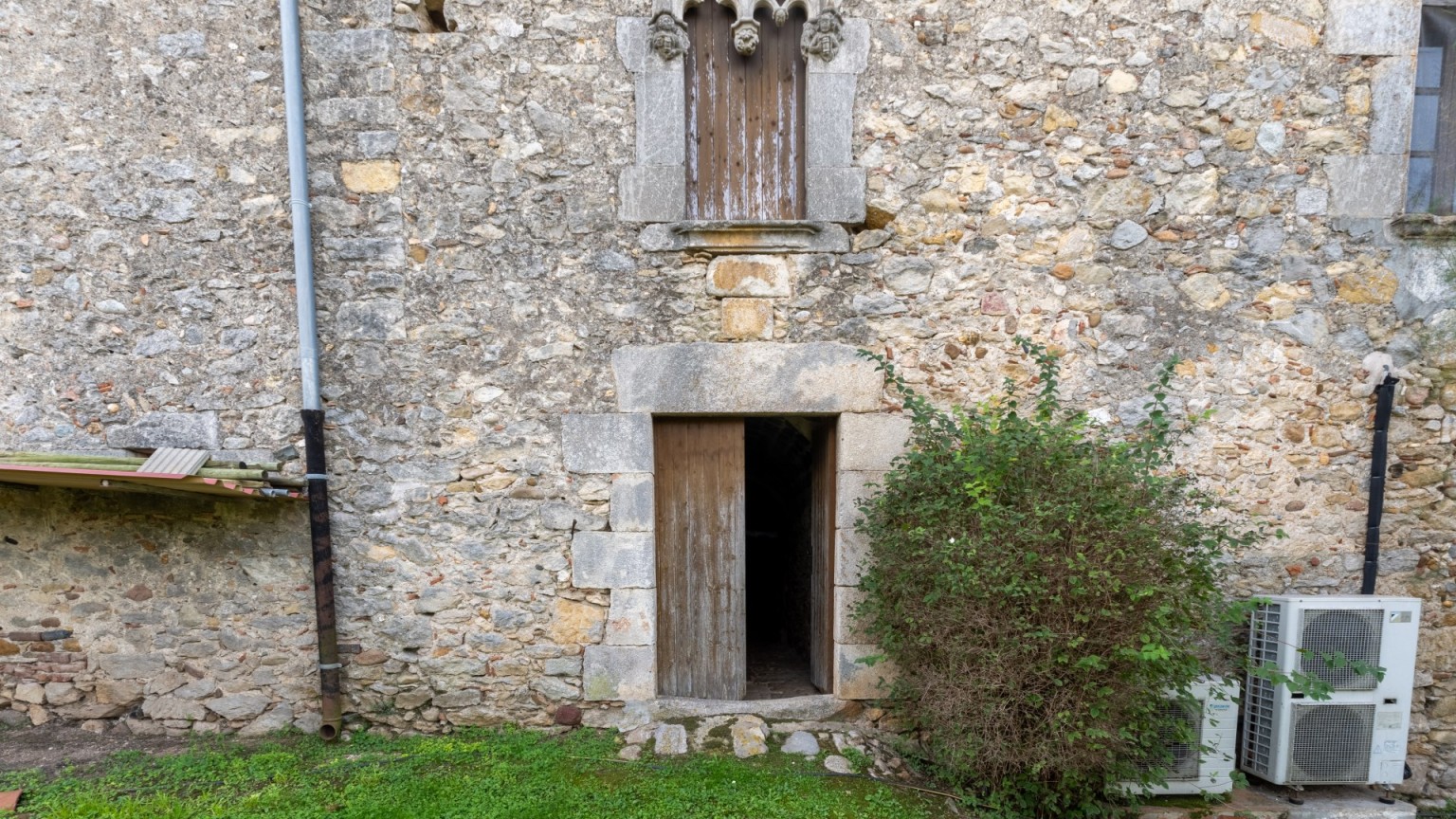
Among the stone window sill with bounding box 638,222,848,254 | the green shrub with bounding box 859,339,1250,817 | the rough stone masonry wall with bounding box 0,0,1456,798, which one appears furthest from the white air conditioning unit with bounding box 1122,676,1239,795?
the stone window sill with bounding box 638,222,848,254

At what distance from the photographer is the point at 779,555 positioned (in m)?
5.74

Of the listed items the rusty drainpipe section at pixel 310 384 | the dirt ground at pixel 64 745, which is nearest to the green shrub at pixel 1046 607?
the rusty drainpipe section at pixel 310 384

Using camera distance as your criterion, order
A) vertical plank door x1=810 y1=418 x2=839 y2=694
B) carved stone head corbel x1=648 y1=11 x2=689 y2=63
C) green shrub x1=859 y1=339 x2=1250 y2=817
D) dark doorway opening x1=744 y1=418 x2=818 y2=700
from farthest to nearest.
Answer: dark doorway opening x1=744 y1=418 x2=818 y2=700, vertical plank door x1=810 y1=418 x2=839 y2=694, carved stone head corbel x1=648 y1=11 x2=689 y2=63, green shrub x1=859 y1=339 x2=1250 y2=817

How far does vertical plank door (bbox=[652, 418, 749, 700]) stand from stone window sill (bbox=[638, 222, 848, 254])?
93 cm

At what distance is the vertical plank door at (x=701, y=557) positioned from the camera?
361 centimetres

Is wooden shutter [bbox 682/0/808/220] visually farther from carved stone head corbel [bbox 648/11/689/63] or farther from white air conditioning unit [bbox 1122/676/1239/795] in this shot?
white air conditioning unit [bbox 1122/676/1239/795]

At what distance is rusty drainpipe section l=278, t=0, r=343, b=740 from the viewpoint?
3.20 meters

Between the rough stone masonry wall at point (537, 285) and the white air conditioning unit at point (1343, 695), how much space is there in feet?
1.06

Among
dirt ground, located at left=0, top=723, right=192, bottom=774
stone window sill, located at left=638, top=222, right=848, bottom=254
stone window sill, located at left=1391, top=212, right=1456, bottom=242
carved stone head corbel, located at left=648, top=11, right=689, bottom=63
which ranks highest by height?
carved stone head corbel, located at left=648, top=11, right=689, bottom=63

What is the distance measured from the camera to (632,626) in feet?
11.3

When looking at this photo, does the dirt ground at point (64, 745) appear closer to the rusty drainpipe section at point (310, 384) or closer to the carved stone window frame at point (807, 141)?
the rusty drainpipe section at point (310, 384)

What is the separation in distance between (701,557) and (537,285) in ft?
5.64

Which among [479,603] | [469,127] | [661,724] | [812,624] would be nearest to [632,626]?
[661,724]

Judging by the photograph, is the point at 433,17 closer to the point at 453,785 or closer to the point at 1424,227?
the point at 453,785
